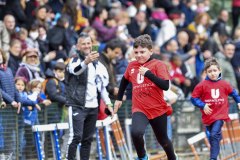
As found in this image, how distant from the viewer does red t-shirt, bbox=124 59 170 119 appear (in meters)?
13.6

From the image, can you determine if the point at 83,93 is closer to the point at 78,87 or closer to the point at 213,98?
the point at 78,87

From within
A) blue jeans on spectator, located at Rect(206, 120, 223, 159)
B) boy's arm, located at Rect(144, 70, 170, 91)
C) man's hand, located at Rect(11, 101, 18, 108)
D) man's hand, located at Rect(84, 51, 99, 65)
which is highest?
man's hand, located at Rect(84, 51, 99, 65)

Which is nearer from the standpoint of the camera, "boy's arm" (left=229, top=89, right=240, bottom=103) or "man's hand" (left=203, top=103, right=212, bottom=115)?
"man's hand" (left=203, top=103, right=212, bottom=115)

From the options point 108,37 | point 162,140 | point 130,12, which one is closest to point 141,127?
point 162,140

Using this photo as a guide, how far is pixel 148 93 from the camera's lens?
13.7 meters

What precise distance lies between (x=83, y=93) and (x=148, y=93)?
1.34 m

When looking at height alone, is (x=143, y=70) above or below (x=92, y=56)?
below

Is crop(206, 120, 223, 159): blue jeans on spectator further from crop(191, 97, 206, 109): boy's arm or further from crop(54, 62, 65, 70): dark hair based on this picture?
crop(54, 62, 65, 70): dark hair

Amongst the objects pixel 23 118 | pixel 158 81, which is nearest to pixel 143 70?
pixel 158 81

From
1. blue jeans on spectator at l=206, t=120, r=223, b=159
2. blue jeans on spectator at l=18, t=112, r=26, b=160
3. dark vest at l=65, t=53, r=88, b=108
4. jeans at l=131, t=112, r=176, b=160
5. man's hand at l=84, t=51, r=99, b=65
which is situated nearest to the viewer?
jeans at l=131, t=112, r=176, b=160

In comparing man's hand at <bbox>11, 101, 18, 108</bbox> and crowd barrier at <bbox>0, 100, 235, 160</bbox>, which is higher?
man's hand at <bbox>11, 101, 18, 108</bbox>

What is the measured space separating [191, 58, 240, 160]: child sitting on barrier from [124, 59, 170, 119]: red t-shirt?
5.65ft

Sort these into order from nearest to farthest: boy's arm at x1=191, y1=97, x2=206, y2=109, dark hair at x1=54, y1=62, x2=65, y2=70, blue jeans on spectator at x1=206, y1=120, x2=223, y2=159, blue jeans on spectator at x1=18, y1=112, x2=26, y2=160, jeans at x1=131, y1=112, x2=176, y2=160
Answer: jeans at x1=131, y1=112, x2=176, y2=160 → blue jeans on spectator at x1=206, y1=120, x2=223, y2=159 → boy's arm at x1=191, y1=97, x2=206, y2=109 → blue jeans on spectator at x1=18, y1=112, x2=26, y2=160 → dark hair at x1=54, y1=62, x2=65, y2=70

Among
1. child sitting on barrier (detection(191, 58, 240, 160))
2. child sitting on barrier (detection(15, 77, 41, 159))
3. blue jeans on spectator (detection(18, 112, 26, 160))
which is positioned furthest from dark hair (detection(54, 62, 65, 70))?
child sitting on barrier (detection(191, 58, 240, 160))
